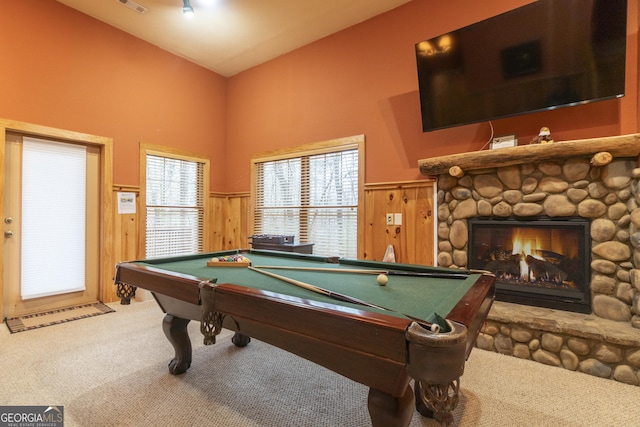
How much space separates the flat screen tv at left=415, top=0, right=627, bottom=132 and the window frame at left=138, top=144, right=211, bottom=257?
3.16 meters

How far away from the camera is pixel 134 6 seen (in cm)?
310

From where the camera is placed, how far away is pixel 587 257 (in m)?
2.25

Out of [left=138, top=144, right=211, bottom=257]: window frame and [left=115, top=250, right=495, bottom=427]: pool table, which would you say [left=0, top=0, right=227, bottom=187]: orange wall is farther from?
[left=115, top=250, right=495, bottom=427]: pool table

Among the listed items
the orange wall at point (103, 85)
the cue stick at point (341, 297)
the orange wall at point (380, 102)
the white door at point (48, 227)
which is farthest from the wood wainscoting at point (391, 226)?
the cue stick at point (341, 297)

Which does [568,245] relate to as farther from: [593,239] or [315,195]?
[315,195]

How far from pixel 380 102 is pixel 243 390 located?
293 cm

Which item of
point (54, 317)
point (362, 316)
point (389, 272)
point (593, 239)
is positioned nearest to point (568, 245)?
point (593, 239)

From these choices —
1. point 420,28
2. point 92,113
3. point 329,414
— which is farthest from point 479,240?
point 92,113

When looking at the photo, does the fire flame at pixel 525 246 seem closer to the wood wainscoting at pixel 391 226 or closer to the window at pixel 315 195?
the wood wainscoting at pixel 391 226

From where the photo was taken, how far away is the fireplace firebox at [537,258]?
2289mm

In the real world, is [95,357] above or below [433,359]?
below

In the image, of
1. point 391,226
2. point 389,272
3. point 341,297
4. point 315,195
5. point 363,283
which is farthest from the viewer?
point 315,195

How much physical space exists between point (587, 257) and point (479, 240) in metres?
0.73

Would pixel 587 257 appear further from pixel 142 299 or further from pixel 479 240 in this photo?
pixel 142 299
